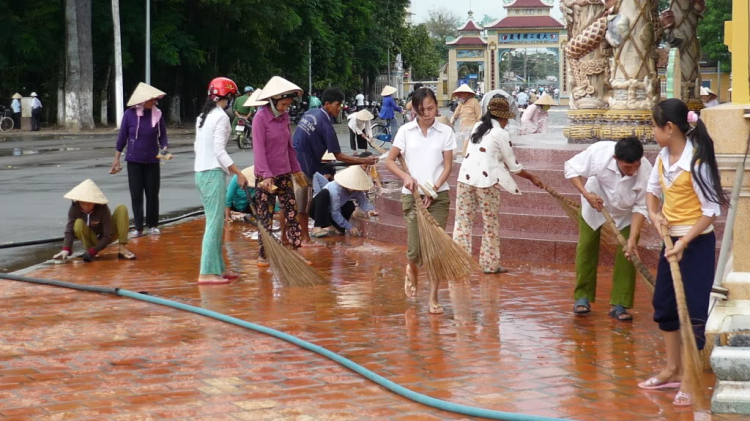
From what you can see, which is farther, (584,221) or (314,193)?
(314,193)

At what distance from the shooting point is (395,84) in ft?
324

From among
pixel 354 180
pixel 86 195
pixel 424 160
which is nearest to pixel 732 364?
pixel 424 160

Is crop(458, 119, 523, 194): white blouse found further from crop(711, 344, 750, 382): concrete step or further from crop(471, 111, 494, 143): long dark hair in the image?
crop(711, 344, 750, 382): concrete step

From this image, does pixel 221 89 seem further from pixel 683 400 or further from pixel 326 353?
pixel 683 400

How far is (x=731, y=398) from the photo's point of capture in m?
4.94

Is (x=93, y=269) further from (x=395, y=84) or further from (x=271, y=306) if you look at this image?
(x=395, y=84)

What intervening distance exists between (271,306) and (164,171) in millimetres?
12982

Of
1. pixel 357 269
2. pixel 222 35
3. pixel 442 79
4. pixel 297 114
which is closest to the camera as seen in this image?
pixel 357 269

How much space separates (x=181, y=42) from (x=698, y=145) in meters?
34.5

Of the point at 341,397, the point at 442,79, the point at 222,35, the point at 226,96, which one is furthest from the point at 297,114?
the point at 442,79

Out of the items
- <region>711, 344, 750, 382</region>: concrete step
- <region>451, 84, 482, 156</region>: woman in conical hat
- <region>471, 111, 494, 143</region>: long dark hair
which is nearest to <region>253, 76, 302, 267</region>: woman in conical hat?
<region>471, 111, 494, 143</region>: long dark hair

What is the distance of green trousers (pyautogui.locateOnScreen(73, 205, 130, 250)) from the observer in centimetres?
996

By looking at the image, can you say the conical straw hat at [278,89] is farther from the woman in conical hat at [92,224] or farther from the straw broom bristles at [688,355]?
the straw broom bristles at [688,355]

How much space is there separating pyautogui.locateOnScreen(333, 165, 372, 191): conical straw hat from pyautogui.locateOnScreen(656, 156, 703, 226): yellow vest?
620cm
